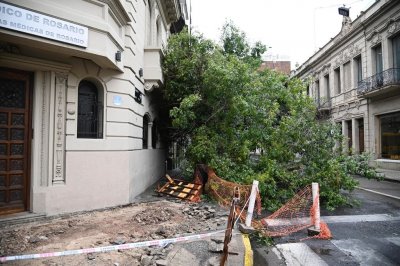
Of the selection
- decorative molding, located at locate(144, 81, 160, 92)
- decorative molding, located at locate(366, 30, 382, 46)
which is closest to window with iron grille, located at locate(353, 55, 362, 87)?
decorative molding, located at locate(366, 30, 382, 46)

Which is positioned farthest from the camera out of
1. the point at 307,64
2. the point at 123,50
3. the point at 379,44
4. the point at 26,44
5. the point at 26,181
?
the point at 307,64

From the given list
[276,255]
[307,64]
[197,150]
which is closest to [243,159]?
[197,150]

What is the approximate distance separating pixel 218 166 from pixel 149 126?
141 inches

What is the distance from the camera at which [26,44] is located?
5508 mm

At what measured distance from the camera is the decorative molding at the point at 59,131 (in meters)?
6.51

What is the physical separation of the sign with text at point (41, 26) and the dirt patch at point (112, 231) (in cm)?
392

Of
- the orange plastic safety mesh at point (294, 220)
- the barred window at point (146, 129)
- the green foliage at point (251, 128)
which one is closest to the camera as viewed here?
the orange plastic safety mesh at point (294, 220)

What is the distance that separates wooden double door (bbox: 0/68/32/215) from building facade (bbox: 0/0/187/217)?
2cm

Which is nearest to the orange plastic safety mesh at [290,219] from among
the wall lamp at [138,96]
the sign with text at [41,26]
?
the wall lamp at [138,96]

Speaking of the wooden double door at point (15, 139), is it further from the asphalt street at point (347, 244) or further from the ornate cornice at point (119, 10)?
the asphalt street at point (347, 244)

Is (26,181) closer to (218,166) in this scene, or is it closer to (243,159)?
(218,166)

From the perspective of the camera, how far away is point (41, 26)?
536 cm

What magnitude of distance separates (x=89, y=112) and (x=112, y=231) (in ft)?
10.8

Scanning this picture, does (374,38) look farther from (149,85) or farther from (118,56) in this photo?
(118,56)
